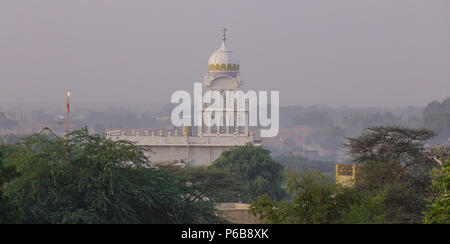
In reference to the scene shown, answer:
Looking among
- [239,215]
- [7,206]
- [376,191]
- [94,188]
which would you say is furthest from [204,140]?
[7,206]

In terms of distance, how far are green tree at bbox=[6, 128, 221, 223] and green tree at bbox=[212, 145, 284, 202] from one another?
1855 centimetres

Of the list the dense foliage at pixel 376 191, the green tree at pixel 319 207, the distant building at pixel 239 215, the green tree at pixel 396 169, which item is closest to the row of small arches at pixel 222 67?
the green tree at pixel 396 169

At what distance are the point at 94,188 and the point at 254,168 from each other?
23622 millimetres

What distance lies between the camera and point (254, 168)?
49156 millimetres

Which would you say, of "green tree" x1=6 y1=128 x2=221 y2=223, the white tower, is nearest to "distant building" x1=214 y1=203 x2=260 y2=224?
"green tree" x1=6 y1=128 x2=221 y2=223

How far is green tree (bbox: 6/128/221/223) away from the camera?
25.1m

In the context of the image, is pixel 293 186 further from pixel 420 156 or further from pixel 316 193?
pixel 420 156

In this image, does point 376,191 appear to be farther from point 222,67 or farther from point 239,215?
point 222,67

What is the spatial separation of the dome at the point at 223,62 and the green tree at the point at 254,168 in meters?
6.29

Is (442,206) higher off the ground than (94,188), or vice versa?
(94,188)

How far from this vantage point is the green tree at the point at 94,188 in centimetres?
2514

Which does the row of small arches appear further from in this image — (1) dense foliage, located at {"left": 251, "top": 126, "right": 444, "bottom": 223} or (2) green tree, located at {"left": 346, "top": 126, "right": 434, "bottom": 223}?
(1) dense foliage, located at {"left": 251, "top": 126, "right": 444, "bottom": 223}

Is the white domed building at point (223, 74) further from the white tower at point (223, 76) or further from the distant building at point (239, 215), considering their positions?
the distant building at point (239, 215)
